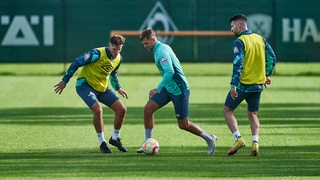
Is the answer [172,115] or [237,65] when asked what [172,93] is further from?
[172,115]

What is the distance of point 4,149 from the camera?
55.4 feet

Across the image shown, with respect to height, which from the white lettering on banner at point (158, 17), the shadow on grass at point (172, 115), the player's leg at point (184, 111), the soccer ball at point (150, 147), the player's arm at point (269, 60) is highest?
the player's arm at point (269, 60)

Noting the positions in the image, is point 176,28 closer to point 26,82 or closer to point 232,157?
point 26,82

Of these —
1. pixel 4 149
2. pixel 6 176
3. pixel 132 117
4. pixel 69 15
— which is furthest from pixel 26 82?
pixel 6 176

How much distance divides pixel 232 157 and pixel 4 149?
3.31 m

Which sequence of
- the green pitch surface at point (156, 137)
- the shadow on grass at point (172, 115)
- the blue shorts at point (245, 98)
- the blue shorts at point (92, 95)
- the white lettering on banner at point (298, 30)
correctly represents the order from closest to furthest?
the green pitch surface at point (156, 137)
the blue shorts at point (245, 98)
the blue shorts at point (92, 95)
the shadow on grass at point (172, 115)
the white lettering on banner at point (298, 30)

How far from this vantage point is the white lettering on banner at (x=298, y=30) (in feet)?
122

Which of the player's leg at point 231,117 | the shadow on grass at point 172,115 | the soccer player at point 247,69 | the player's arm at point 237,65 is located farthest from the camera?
the shadow on grass at point 172,115

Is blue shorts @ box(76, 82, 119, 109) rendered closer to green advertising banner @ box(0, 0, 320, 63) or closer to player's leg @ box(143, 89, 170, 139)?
player's leg @ box(143, 89, 170, 139)

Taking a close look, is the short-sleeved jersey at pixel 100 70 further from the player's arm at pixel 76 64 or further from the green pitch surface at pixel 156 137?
the green pitch surface at pixel 156 137

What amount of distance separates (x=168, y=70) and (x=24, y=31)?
71.3ft

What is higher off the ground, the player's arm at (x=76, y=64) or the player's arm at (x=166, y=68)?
the player's arm at (x=166, y=68)

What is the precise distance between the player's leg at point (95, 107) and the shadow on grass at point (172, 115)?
4.30m

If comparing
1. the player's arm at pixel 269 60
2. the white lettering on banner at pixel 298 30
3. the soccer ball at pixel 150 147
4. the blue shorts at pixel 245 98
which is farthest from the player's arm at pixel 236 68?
the white lettering on banner at pixel 298 30
